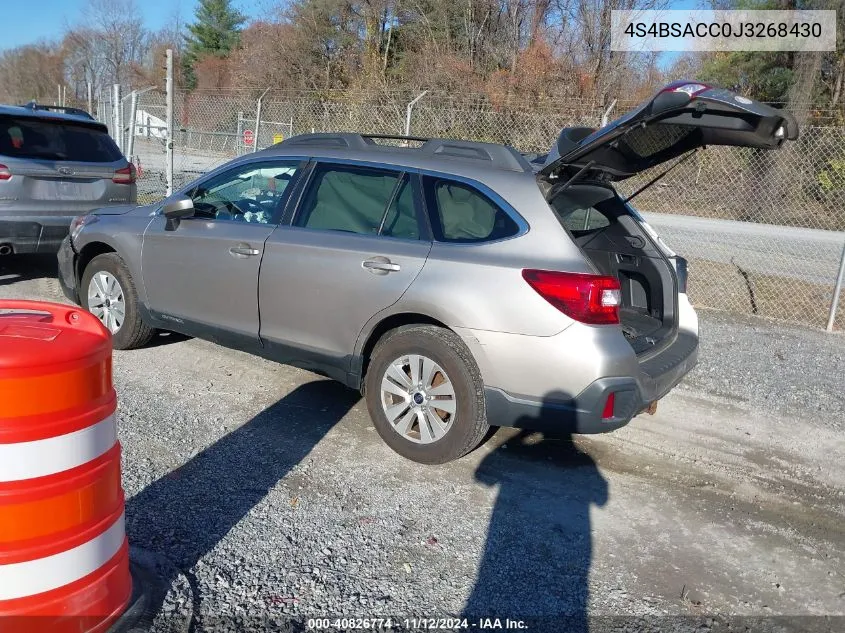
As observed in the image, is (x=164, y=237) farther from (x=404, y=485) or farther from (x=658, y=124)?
(x=658, y=124)

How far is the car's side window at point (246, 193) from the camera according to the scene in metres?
4.77

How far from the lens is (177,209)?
193 inches

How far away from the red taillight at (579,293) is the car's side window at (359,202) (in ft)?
2.86

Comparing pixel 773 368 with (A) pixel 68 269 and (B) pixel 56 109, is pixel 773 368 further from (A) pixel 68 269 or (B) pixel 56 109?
(B) pixel 56 109

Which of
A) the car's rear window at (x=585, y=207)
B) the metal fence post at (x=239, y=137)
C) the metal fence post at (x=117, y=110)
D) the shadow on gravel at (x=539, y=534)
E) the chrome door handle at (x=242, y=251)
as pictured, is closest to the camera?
the shadow on gravel at (x=539, y=534)

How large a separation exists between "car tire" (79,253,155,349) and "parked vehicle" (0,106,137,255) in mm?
1722

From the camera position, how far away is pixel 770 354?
7000 mm

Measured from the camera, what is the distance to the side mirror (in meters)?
4.90

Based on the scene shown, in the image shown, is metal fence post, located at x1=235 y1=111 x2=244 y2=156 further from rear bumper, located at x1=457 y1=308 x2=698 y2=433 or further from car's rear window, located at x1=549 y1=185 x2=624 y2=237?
rear bumper, located at x1=457 y1=308 x2=698 y2=433

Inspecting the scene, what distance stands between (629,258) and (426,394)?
1913 millimetres

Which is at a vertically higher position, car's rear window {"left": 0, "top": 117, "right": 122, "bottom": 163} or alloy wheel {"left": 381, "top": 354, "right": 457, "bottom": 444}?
car's rear window {"left": 0, "top": 117, "right": 122, "bottom": 163}

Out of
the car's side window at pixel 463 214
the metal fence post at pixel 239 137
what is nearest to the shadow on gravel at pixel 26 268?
the car's side window at pixel 463 214

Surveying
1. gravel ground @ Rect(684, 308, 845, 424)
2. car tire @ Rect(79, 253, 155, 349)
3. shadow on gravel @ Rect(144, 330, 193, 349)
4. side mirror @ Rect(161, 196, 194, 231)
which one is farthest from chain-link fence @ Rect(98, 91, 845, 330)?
side mirror @ Rect(161, 196, 194, 231)

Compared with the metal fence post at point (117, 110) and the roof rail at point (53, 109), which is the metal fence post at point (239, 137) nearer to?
the metal fence post at point (117, 110)
